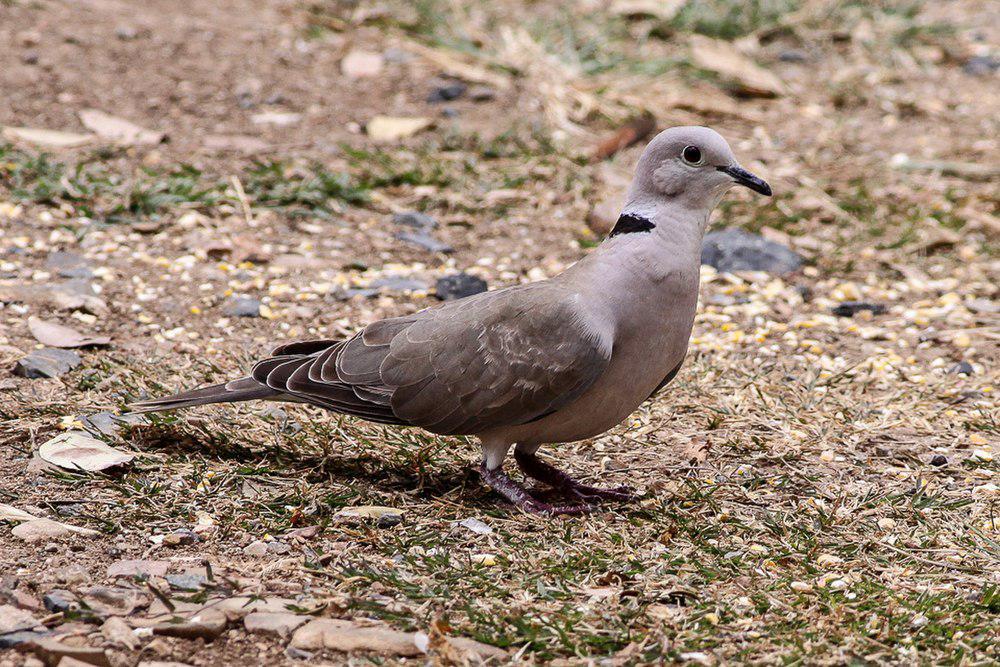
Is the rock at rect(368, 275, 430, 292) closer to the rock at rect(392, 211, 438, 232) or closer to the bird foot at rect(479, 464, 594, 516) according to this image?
the rock at rect(392, 211, 438, 232)

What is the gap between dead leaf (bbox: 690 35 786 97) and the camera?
8.12 metres

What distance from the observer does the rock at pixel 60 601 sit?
298 cm

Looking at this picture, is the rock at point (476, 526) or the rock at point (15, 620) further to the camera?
the rock at point (476, 526)

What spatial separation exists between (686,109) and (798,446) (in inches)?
155

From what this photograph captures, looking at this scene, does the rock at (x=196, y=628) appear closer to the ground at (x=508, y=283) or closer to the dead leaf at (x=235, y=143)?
the ground at (x=508, y=283)

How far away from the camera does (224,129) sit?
7.14 m

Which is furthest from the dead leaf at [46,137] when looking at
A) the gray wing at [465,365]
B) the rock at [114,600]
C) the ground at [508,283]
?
the rock at [114,600]

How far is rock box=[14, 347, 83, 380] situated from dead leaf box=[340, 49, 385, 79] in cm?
381

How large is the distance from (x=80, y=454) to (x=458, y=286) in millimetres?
2146

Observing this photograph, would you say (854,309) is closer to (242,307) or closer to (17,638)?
(242,307)

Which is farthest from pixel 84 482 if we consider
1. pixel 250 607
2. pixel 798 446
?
pixel 798 446

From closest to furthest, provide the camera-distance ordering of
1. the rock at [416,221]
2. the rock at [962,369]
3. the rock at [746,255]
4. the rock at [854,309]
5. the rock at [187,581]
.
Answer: the rock at [187,581] → the rock at [962,369] → the rock at [854,309] → the rock at [746,255] → the rock at [416,221]

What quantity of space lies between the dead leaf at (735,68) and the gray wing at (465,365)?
4.65 m

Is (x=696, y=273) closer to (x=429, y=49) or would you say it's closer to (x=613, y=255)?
(x=613, y=255)
